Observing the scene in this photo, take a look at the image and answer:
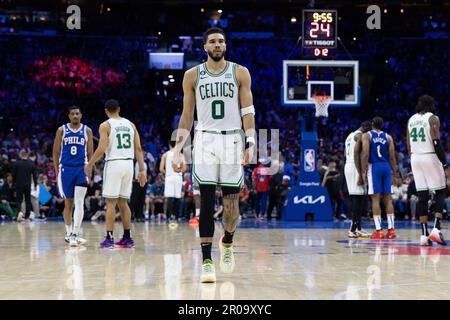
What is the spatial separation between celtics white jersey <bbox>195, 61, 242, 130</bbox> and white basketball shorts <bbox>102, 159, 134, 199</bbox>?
377 centimetres

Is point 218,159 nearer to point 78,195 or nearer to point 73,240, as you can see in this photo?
point 73,240

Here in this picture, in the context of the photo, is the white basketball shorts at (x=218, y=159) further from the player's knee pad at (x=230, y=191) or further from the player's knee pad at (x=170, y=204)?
the player's knee pad at (x=170, y=204)

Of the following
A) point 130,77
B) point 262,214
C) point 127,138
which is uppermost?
point 130,77

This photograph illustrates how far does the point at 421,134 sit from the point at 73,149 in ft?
16.7

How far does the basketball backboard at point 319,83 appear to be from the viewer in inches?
768

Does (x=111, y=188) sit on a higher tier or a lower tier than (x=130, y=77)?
lower

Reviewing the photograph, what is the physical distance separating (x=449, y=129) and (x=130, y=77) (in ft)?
50.7

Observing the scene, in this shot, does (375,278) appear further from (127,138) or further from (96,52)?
(96,52)

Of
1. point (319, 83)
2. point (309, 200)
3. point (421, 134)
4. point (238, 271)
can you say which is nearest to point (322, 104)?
point (319, 83)

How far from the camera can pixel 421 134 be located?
35.4 ft

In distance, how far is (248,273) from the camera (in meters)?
7.11

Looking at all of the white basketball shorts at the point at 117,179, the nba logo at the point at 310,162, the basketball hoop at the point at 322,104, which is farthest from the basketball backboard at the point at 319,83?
the white basketball shorts at the point at 117,179
